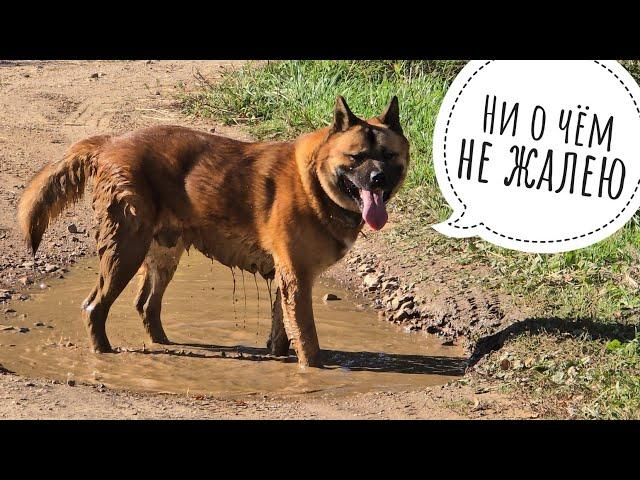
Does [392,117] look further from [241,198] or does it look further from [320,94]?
[320,94]

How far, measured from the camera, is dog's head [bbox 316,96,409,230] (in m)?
7.47

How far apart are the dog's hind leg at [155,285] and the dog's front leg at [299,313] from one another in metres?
1.02

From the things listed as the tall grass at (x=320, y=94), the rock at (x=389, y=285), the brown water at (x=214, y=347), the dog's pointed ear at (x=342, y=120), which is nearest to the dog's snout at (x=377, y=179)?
the dog's pointed ear at (x=342, y=120)

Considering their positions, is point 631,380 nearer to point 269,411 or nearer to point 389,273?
point 269,411

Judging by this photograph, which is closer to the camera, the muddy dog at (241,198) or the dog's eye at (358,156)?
the dog's eye at (358,156)

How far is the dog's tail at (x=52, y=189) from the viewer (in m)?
8.00

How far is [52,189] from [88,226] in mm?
2650

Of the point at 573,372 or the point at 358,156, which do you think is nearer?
the point at 573,372

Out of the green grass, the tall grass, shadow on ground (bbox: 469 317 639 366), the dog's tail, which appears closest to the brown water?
shadow on ground (bbox: 469 317 639 366)

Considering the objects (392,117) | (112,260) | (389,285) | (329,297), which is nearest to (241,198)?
(112,260)

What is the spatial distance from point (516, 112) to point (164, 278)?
11.3 ft

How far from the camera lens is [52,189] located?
26.3 ft

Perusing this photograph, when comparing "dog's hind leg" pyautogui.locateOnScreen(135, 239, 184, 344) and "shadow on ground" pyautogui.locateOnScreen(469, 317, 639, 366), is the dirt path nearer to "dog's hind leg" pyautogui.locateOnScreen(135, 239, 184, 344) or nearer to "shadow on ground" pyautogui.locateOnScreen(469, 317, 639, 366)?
"shadow on ground" pyautogui.locateOnScreen(469, 317, 639, 366)

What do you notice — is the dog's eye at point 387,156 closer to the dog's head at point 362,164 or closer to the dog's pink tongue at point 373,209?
the dog's head at point 362,164
